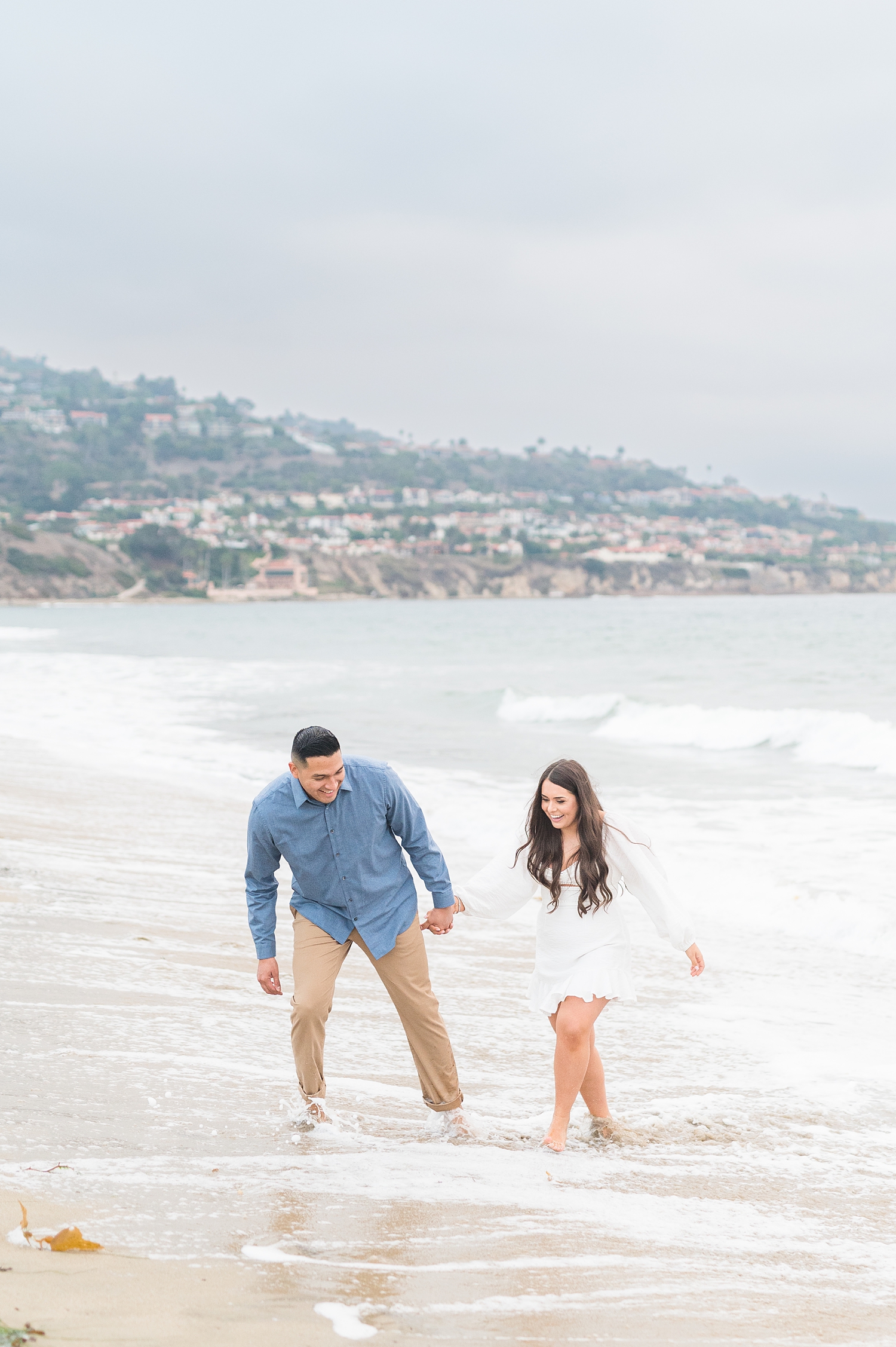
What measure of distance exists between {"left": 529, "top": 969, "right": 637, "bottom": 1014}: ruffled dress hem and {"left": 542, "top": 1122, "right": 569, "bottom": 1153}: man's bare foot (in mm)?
362

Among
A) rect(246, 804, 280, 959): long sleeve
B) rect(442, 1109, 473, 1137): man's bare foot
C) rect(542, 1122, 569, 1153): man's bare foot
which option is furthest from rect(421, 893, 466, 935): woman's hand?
rect(542, 1122, 569, 1153): man's bare foot

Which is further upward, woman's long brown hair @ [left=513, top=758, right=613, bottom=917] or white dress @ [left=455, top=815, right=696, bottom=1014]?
woman's long brown hair @ [left=513, top=758, right=613, bottom=917]

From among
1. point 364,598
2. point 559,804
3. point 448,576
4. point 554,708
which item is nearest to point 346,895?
point 559,804

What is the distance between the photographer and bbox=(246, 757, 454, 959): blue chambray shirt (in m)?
3.72

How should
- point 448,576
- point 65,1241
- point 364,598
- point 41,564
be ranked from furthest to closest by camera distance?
point 448,576 < point 364,598 < point 41,564 < point 65,1241

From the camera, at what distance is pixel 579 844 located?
12.6ft

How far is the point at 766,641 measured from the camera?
46750mm

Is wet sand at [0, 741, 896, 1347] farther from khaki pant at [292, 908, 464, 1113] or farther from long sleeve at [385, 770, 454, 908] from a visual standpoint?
long sleeve at [385, 770, 454, 908]

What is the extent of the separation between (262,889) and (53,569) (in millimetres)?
134320

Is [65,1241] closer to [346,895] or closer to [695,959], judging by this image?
[346,895]

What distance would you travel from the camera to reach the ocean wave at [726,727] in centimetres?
1597

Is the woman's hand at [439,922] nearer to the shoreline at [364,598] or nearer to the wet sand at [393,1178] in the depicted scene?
the wet sand at [393,1178]

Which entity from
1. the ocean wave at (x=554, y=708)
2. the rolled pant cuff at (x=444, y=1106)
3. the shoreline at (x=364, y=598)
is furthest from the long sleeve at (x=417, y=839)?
the shoreline at (x=364, y=598)

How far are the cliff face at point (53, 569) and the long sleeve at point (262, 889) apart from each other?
432 ft
